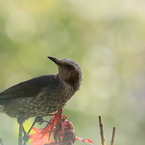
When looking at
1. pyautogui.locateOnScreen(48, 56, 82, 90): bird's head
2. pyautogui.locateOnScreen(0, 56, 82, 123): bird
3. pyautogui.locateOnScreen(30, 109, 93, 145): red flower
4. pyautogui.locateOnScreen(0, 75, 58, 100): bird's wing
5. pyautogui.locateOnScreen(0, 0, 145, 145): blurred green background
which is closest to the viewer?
pyautogui.locateOnScreen(30, 109, 93, 145): red flower

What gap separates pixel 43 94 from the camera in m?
4.76

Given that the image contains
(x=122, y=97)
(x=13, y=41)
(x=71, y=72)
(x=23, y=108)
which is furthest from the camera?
(x=122, y=97)

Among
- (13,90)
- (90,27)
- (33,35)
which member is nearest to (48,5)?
(33,35)

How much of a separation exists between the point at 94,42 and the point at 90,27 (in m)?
0.36

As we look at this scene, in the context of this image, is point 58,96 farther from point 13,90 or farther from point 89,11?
point 89,11

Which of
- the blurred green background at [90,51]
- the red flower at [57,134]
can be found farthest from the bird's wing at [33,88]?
the blurred green background at [90,51]

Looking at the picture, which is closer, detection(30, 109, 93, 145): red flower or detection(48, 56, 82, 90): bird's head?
detection(30, 109, 93, 145): red flower

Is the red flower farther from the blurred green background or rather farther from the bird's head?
the blurred green background

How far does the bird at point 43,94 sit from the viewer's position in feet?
14.7

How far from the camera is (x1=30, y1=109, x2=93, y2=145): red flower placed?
318 centimetres

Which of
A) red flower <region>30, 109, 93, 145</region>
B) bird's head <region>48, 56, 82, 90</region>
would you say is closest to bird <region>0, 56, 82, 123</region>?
bird's head <region>48, 56, 82, 90</region>

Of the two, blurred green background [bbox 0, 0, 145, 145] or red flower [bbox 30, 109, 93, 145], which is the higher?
blurred green background [bbox 0, 0, 145, 145]

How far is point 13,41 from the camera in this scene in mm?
8453

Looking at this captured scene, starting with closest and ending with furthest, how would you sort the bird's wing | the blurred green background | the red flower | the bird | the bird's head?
the red flower → the bird's head → the bird → the bird's wing → the blurred green background
